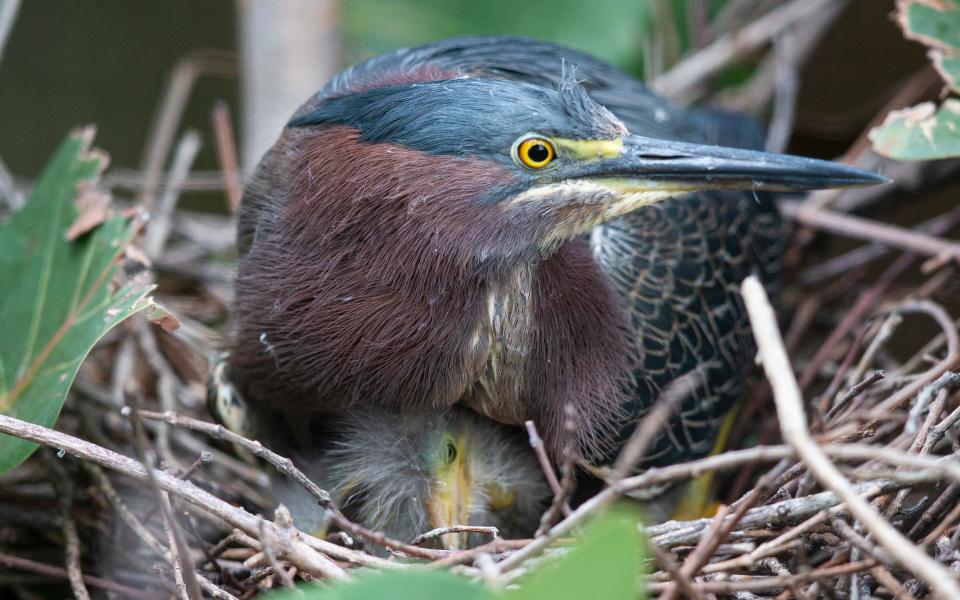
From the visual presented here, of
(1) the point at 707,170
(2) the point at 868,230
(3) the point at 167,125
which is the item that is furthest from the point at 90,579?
(2) the point at 868,230

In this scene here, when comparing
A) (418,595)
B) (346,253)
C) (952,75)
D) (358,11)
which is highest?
(358,11)

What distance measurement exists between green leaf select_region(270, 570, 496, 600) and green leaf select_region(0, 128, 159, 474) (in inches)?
37.2

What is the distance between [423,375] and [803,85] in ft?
8.01

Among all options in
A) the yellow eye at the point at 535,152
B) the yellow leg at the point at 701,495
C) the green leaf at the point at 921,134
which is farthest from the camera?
the yellow leg at the point at 701,495

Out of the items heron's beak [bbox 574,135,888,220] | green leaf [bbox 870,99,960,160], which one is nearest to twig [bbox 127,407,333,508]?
heron's beak [bbox 574,135,888,220]

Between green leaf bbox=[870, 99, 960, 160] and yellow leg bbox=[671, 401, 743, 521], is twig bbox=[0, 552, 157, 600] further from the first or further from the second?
green leaf bbox=[870, 99, 960, 160]

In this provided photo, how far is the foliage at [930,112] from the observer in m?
2.12

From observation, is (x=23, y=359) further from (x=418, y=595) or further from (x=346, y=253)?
(x=418, y=595)

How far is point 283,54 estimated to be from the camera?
3.07 metres

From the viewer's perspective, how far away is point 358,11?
10.3ft

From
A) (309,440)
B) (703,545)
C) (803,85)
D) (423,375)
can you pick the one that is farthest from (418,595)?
(803,85)

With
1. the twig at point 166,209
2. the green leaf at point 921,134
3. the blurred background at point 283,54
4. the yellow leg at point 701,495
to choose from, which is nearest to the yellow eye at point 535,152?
the green leaf at point 921,134

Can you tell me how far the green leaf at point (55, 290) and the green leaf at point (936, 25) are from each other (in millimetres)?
1689

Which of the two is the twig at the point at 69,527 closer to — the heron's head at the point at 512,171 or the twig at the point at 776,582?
the heron's head at the point at 512,171
